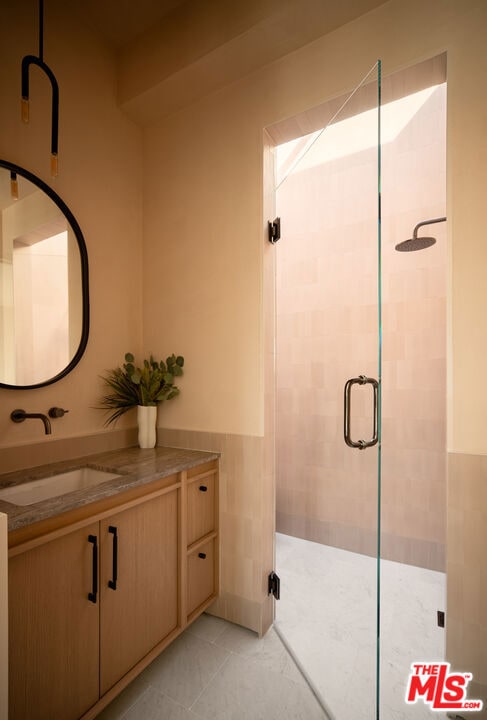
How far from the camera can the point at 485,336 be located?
1270 mm

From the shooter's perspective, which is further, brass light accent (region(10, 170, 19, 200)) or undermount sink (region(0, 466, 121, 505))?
brass light accent (region(10, 170, 19, 200))

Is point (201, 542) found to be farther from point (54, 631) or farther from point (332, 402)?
point (332, 402)

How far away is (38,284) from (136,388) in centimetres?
70

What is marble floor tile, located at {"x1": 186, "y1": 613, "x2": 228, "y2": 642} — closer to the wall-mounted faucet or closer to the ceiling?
the wall-mounted faucet

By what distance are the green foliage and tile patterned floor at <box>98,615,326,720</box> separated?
114cm

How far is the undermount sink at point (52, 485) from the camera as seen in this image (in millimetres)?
1359

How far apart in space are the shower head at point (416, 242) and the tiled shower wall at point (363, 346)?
0.03m

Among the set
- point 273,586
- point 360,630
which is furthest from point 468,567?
point 273,586

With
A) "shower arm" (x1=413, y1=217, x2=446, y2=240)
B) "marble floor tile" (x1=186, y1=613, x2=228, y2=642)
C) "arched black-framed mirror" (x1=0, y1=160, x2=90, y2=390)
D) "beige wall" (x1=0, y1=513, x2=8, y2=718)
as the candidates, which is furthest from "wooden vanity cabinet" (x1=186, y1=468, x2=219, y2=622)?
"shower arm" (x1=413, y1=217, x2=446, y2=240)

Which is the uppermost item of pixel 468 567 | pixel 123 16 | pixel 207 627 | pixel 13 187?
pixel 123 16

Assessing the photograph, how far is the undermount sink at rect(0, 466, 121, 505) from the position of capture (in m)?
1.36

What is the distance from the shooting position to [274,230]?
5.85 feet

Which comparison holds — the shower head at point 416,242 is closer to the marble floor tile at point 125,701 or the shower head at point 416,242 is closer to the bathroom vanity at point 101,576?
the bathroom vanity at point 101,576

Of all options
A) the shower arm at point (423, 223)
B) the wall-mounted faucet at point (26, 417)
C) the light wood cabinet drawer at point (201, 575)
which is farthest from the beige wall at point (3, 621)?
the shower arm at point (423, 223)
